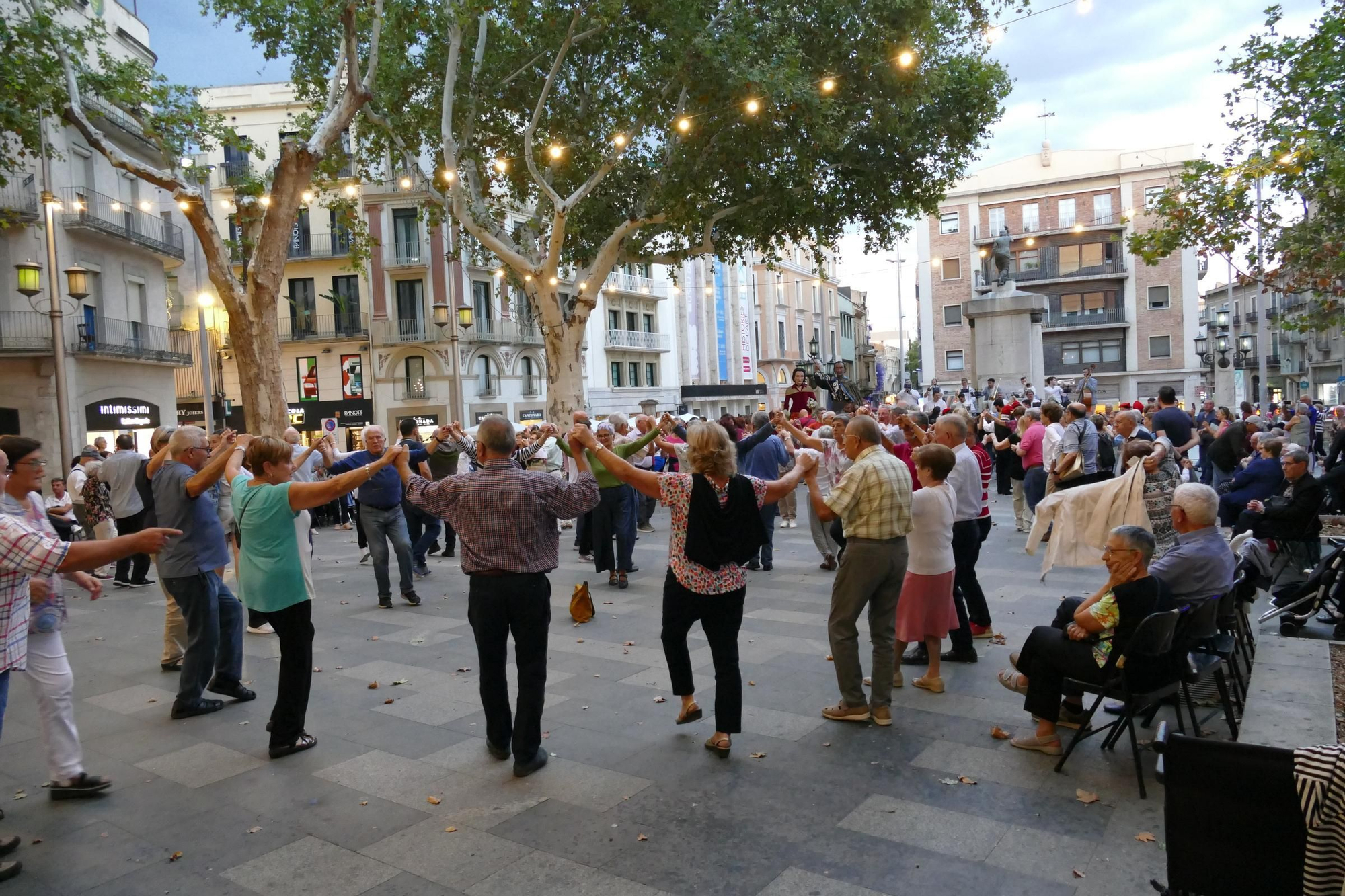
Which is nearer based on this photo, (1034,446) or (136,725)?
(136,725)

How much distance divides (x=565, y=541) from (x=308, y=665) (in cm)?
879

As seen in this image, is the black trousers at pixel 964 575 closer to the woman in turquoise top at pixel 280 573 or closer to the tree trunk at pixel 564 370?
the woman in turquoise top at pixel 280 573

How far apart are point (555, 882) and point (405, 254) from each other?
34.7m

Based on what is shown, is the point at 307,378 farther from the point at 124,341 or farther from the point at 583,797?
the point at 583,797

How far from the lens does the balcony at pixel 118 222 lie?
73.9 feet

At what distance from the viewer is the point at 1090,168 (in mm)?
50875

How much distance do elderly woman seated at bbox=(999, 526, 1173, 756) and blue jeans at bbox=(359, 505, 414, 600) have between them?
6.35 metres

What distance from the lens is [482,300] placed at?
3747 centimetres

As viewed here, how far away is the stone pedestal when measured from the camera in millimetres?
22766

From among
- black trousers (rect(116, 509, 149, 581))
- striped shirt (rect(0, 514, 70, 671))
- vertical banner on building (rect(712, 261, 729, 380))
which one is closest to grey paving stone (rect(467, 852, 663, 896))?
striped shirt (rect(0, 514, 70, 671))

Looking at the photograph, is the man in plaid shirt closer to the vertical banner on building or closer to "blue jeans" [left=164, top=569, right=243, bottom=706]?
"blue jeans" [left=164, top=569, right=243, bottom=706]

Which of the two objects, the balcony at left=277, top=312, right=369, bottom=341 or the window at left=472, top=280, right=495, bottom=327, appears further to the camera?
the window at left=472, top=280, right=495, bottom=327

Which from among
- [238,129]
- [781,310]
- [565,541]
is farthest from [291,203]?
[781,310]

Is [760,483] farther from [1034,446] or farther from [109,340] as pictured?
[109,340]
